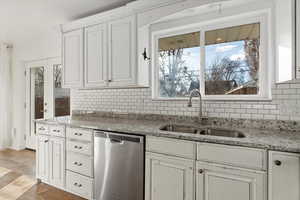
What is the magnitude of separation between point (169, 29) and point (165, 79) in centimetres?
68

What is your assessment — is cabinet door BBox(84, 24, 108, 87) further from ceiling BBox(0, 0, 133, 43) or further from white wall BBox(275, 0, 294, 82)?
white wall BBox(275, 0, 294, 82)

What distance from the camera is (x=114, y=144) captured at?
211 centimetres

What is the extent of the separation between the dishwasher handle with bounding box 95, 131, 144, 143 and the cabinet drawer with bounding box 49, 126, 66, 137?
64 centimetres

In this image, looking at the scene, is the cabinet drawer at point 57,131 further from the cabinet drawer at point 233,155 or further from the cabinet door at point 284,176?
the cabinet door at point 284,176

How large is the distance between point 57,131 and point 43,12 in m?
1.77

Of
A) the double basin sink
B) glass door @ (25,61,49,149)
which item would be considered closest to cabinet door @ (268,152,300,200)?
the double basin sink

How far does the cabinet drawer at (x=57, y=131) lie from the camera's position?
2585 millimetres

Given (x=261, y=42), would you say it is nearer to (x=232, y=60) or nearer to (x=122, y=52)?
(x=232, y=60)

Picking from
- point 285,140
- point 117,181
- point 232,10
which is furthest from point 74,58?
point 285,140

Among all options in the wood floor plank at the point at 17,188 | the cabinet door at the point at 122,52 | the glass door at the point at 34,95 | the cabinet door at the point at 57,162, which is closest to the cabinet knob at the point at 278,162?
the cabinet door at the point at 122,52

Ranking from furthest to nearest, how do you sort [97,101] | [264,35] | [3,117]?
[3,117]
[97,101]
[264,35]

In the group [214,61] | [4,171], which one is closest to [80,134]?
[214,61]

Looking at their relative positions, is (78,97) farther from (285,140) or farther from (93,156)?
(285,140)

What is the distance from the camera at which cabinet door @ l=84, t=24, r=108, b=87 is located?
2.72 m
